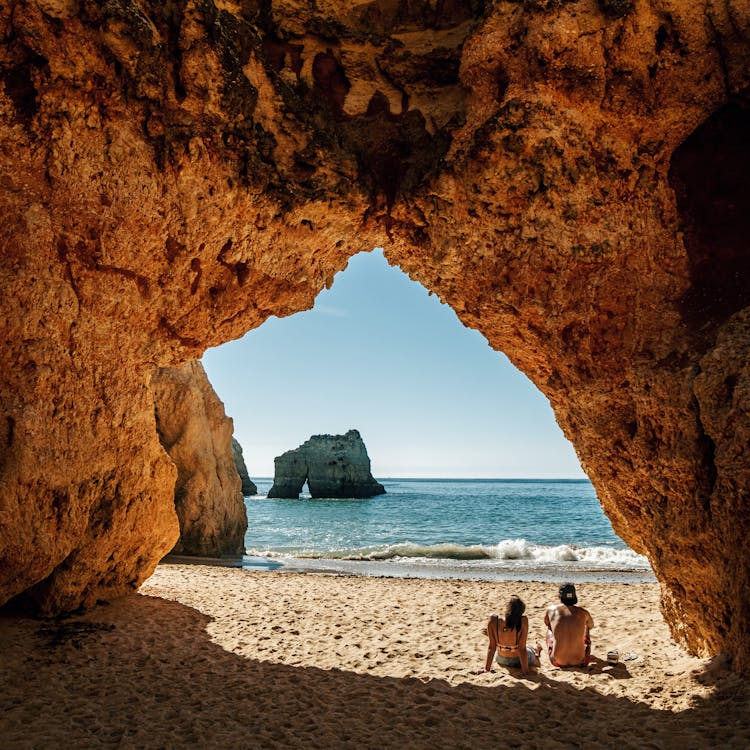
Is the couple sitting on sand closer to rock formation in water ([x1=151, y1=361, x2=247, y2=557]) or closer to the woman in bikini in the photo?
the woman in bikini

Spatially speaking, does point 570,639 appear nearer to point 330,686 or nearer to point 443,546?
point 330,686

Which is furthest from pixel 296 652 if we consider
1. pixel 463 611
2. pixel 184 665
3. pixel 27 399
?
pixel 27 399

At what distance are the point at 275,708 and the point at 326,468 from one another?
6361 cm

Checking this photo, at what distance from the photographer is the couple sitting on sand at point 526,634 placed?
20.9 feet

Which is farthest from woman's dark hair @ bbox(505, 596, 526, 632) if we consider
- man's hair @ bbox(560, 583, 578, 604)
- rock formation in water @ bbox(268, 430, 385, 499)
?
rock formation in water @ bbox(268, 430, 385, 499)

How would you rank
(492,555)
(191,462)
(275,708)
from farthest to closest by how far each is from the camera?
(492,555) < (191,462) < (275,708)

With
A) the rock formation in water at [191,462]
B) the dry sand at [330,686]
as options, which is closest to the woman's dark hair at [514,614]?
the dry sand at [330,686]

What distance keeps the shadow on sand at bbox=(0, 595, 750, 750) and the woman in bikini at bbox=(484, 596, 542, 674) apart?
31 cm

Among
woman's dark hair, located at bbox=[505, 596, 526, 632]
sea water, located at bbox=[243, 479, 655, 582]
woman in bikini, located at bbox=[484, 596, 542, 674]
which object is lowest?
sea water, located at bbox=[243, 479, 655, 582]

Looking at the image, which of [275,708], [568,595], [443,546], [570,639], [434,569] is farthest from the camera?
[443,546]

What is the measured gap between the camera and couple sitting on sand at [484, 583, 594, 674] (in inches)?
251

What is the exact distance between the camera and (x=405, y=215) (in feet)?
27.4

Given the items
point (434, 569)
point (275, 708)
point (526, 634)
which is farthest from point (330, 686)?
point (434, 569)

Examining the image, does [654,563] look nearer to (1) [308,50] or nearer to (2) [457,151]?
(2) [457,151]
